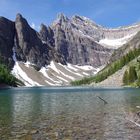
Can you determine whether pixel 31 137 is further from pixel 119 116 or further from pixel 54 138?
pixel 119 116

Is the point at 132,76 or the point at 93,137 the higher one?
the point at 132,76

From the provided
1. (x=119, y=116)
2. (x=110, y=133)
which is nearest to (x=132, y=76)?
→ (x=119, y=116)

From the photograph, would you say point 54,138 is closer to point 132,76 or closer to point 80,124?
point 80,124

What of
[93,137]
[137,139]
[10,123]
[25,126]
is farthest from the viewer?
[10,123]

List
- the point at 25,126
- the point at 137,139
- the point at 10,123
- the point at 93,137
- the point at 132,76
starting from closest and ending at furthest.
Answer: the point at 137,139, the point at 93,137, the point at 25,126, the point at 10,123, the point at 132,76

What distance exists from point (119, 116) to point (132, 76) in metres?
152

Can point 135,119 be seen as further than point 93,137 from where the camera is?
Yes

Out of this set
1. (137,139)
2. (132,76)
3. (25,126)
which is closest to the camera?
(137,139)

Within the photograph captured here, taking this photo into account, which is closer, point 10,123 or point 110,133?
point 110,133

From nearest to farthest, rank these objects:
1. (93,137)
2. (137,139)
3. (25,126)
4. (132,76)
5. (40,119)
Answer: (137,139) → (93,137) → (25,126) → (40,119) → (132,76)

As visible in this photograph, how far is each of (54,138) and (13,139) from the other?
12.8 ft

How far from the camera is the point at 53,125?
42.8 m

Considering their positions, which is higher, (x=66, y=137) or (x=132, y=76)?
(x=132, y=76)

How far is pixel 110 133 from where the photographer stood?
36.1 m
